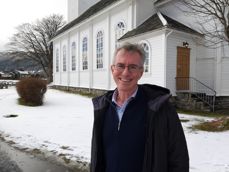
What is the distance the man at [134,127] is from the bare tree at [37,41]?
5479 centimetres

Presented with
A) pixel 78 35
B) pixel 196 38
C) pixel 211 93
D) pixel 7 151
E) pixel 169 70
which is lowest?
pixel 7 151

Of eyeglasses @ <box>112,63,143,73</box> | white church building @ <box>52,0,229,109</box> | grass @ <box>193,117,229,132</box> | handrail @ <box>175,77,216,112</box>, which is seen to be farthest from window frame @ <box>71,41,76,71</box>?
eyeglasses @ <box>112,63,143,73</box>

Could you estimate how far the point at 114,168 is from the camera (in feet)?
7.70

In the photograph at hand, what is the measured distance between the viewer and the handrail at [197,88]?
14852 mm

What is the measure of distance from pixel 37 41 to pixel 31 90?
4396 centimetres

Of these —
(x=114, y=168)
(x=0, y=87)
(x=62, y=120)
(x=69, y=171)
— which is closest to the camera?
(x=114, y=168)

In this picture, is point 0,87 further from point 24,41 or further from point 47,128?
point 47,128

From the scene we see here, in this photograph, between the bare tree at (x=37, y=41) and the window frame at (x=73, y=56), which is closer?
the window frame at (x=73, y=56)

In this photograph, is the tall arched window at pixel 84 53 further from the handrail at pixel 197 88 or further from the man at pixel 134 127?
the man at pixel 134 127

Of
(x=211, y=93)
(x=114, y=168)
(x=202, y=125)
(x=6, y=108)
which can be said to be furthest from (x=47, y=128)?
(x=211, y=93)

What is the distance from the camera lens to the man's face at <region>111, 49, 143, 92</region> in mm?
2385

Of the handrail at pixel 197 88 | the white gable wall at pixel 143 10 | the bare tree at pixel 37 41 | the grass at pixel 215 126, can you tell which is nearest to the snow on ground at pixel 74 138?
the grass at pixel 215 126

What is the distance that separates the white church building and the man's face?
26.3 ft

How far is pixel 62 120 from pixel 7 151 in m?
4.47
